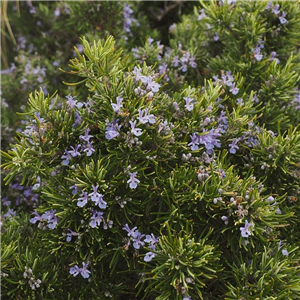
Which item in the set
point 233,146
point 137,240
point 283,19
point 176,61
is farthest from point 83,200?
point 283,19

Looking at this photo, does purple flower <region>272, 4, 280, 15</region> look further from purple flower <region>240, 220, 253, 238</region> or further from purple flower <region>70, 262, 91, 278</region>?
purple flower <region>70, 262, 91, 278</region>

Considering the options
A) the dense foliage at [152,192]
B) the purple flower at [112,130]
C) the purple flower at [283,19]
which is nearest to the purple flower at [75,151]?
the dense foliage at [152,192]

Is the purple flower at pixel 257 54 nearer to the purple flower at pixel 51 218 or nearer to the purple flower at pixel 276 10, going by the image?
the purple flower at pixel 276 10

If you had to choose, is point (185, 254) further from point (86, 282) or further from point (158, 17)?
point (158, 17)

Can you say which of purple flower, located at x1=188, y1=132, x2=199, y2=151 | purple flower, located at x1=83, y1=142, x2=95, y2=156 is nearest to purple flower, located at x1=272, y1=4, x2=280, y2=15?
purple flower, located at x1=188, y1=132, x2=199, y2=151

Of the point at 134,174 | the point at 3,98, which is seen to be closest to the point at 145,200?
the point at 134,174

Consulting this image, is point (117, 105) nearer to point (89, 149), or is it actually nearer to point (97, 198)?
point (89, 149)
